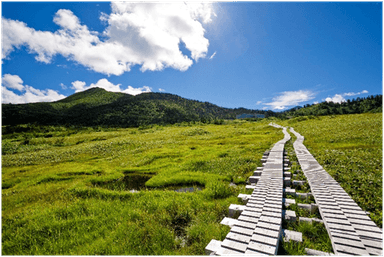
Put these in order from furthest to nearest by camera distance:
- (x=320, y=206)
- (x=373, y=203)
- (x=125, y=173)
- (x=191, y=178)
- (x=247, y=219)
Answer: (x=125, y=173)
(x=191, y=178)
(x=373, y=203)
(x=320, y=206)
(x=247, y=219)

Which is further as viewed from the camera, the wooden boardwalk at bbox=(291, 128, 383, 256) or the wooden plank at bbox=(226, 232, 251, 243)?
the wooden plank at bbox=(226, 232, 251, 243)

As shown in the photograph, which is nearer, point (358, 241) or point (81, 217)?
point (358, 241)

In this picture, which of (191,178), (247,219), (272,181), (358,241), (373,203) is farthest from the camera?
(191,178)

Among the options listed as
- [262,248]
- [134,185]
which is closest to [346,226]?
[262,248]

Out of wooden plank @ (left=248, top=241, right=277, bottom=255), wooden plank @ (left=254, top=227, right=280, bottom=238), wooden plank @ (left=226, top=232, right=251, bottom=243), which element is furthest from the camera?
wooden plank @ (left=254, top=227, right=280, bottom=238)

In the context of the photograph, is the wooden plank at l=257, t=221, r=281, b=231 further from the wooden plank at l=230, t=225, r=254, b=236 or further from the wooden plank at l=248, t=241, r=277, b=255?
the wooden plank at l=248, t=241, r=277, b=255

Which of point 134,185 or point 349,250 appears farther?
point 134,185

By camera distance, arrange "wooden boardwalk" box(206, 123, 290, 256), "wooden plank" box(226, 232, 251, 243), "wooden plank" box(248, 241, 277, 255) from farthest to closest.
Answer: "wooden plank" box(226, 232, 251, 243), "wooden boardwalk" box(206, 123, 290, 256), "wooden plank" box(248, 241, 277, 255)

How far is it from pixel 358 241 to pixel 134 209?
9444 millimetres

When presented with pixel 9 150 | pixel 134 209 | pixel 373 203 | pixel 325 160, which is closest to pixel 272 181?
pixel 373 203

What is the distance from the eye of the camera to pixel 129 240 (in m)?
7.14

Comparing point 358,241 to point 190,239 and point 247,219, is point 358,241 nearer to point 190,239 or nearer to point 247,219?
point 247,219

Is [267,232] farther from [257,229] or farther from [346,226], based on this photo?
[346,226]

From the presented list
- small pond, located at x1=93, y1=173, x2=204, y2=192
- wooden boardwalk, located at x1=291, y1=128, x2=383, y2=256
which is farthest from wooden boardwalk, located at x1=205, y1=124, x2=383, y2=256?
small pond, located at x1=93, y1=173, x2=204, y2=192
